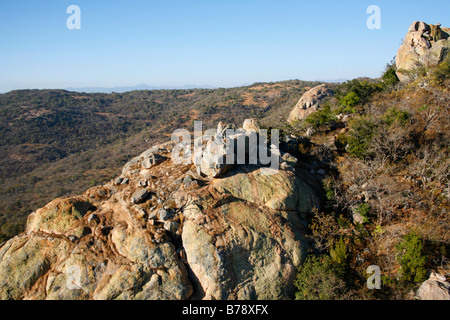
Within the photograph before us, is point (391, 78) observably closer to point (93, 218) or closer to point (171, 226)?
point (171, 226)

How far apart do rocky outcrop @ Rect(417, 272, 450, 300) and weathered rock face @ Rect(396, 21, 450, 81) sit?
25240 mm

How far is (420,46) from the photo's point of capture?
30.0 meters

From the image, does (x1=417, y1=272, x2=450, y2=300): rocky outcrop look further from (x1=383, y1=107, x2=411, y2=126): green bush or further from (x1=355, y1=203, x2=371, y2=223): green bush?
(x1=383, y1=107, x2=411, y2=126): green bush

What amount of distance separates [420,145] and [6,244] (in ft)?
83.7

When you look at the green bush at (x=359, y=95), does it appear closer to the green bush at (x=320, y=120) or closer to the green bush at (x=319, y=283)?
the green bush at (x=320, y=120)

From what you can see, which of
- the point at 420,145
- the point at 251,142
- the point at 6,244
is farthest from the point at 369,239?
the point at 6,244

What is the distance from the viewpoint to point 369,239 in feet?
45.2

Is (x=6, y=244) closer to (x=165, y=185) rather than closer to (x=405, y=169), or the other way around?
(x=165, y=185)

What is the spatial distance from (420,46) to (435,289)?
30.2 m

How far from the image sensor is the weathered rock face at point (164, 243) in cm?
1007

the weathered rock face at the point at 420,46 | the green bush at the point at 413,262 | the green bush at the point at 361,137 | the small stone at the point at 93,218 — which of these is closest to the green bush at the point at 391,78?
the weathered rock face at the point at 420,46

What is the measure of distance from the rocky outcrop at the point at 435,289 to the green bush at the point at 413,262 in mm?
347
